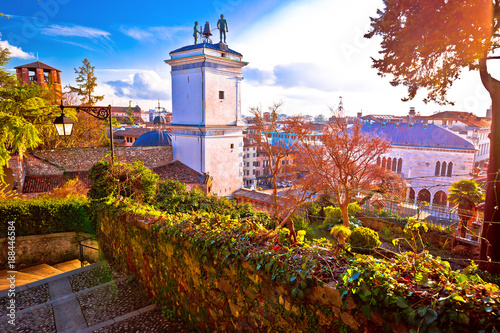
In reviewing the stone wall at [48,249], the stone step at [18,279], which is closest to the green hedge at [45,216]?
the stone wall at [48,249]

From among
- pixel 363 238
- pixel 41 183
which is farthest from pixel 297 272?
pixel 41 183

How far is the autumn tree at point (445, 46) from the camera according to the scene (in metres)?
5.12

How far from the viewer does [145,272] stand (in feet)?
16.3

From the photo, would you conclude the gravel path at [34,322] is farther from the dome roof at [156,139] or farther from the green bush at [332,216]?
the dome roof at [156,139]

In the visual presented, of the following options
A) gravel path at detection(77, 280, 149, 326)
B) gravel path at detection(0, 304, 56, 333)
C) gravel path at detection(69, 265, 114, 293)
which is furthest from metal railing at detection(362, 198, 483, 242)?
gravel path at detection(0, 304, 56, 333)

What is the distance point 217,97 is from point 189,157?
167 inches

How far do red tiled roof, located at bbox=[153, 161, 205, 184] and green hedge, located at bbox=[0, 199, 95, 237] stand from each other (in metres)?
8.60

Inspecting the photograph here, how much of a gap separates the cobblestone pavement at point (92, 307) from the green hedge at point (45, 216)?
2431mm

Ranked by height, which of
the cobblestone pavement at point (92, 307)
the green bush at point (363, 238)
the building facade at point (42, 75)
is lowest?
the green bush at point (363, 238)

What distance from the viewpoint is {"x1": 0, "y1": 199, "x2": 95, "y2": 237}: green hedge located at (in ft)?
25.2

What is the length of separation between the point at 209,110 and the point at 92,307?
1447cm

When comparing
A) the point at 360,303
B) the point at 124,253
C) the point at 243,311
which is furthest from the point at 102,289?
the point at 360,303

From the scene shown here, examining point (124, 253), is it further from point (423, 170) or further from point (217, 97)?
point (423, 170)

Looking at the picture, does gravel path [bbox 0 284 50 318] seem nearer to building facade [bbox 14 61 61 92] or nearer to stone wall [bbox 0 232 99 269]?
stone wall [bbox 0 232 99 269]
